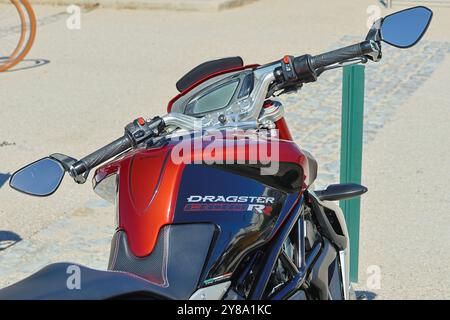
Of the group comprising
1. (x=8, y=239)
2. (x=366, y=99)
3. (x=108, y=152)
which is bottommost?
(x=8, y=239)

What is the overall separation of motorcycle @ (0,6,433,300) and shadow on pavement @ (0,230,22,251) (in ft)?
7.96

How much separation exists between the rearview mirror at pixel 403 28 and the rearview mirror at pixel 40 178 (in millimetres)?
1151

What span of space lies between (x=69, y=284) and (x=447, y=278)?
3033 mm

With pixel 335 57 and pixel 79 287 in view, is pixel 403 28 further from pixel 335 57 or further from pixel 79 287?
pixel 79 287

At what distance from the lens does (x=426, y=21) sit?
2904mm

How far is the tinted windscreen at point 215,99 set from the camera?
2.88 metres

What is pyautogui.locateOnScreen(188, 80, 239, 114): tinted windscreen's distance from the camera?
2881 mm

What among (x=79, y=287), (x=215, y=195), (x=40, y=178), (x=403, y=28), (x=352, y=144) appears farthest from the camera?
(x=352, y=144)

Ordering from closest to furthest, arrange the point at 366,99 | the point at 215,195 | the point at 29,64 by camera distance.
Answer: the point at 215,195 → the point at 366,99 → the point at 29,64

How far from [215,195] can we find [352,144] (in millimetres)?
2180

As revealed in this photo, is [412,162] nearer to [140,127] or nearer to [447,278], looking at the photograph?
[447,278]

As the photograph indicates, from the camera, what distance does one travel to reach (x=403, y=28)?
113 inches

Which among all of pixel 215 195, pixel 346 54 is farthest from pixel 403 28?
pixel 215 195

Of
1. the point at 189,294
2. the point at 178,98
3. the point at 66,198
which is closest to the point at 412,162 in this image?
the point at 66,198
